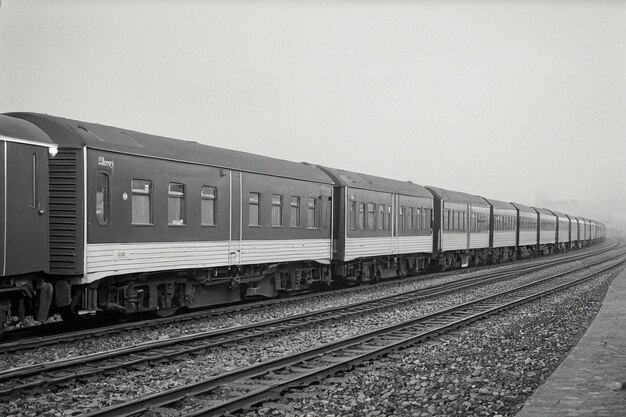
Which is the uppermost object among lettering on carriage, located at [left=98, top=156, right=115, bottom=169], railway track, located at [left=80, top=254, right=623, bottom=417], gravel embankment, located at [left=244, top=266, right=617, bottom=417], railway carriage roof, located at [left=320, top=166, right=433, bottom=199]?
railway carriage roof, located at [left=320, top=166, right=433, bottom=199]

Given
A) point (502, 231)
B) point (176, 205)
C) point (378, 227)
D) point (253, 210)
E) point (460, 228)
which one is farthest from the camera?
point (502, 231)

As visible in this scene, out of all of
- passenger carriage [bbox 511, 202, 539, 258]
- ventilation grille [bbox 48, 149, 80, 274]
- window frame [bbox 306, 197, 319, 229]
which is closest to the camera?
ventilation grille [bbox 48, 149, 80, 274]

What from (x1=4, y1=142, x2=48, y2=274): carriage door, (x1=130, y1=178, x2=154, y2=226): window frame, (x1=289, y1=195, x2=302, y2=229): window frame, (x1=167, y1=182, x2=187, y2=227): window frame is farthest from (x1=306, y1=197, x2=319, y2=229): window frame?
(x1=4, y1=142, x2=48, y2=274): carriage door

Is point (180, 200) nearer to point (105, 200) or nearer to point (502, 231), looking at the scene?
point (105, 200)

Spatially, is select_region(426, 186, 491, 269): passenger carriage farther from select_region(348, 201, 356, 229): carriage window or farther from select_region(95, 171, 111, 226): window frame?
select_region(95, 171, 111, 226): window frame

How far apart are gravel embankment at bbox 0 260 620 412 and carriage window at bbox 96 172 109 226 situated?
324 centimetres

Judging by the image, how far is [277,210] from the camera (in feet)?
59.2

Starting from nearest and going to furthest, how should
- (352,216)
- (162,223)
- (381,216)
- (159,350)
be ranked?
(159,350) < (162,223) < (352,216) < (381,216)

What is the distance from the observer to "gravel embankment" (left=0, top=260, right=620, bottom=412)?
25.6ft

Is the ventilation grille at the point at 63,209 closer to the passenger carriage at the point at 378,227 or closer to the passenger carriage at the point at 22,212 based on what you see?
the passenger carriage at the point at 22,212

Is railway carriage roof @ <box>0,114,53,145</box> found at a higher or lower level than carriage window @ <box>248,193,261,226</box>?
higher

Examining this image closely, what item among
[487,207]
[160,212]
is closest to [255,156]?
[160,212]

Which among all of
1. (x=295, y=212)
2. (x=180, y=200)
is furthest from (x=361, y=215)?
(x=180, y=200)

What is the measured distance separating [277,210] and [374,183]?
7203 millimetres
